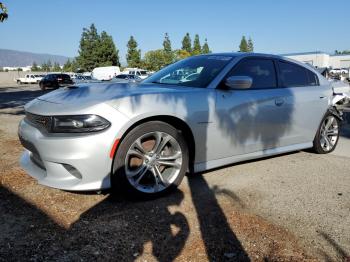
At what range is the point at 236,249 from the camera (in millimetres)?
2541

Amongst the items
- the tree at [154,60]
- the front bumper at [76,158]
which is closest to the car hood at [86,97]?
the front bumper at [76,158]

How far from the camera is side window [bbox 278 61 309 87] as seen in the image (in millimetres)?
4562

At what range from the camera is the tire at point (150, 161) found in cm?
317

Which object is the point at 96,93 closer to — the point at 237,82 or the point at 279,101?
the point at 237,82

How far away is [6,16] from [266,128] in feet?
20.2

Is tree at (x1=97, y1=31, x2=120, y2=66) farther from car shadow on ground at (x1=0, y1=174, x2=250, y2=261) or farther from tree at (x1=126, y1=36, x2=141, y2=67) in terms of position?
car shadow on ground at (x1=0, y1=174, x2=250, y2=261)

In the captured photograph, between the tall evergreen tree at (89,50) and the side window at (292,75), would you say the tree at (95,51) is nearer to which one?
the tall evergreen tree at (89,50)

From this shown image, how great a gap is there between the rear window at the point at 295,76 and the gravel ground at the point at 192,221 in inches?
49.3

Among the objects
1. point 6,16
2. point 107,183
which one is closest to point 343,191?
point 107,183

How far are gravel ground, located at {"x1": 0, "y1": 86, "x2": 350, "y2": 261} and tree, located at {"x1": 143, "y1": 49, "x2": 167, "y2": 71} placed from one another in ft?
208

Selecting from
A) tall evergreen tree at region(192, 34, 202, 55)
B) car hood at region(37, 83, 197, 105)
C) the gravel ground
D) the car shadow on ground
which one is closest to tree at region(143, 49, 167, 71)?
tall evergreen tree at region(192, 34, 202, 55)

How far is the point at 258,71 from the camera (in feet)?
14.1

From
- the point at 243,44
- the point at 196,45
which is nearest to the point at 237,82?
the point at 196,45

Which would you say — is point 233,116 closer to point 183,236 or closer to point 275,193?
point 275,193
